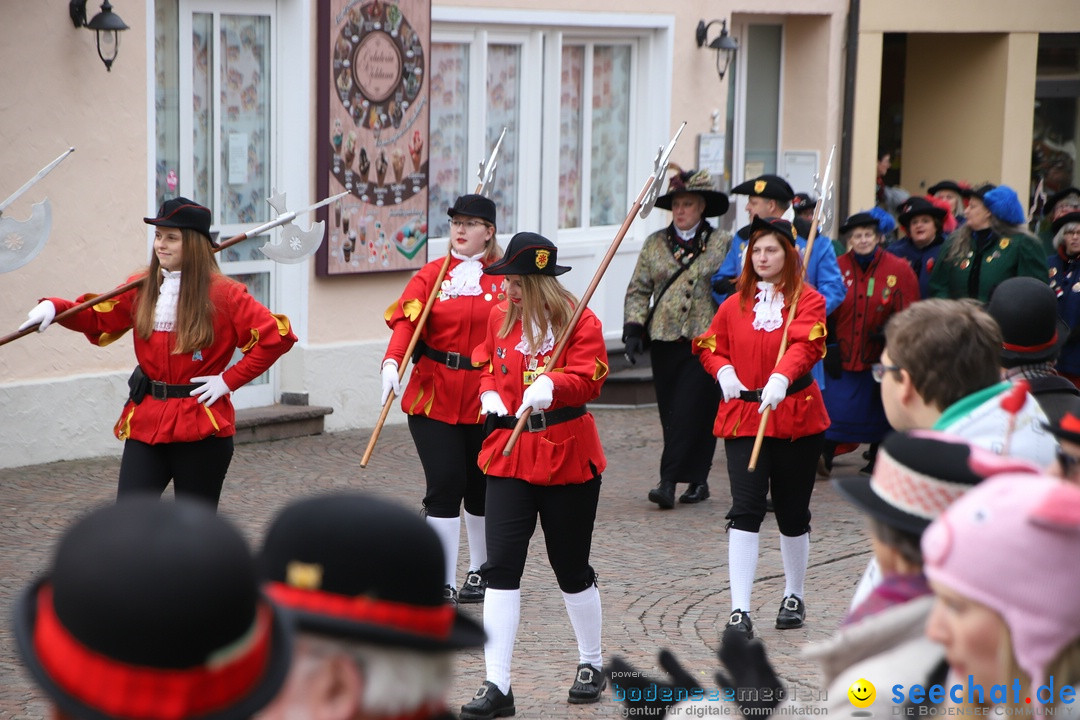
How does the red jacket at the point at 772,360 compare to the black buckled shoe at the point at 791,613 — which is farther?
the black buckled shoe at the point at 791,613

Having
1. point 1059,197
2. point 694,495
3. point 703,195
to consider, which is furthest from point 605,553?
point 1059,197

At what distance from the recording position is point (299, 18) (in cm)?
1019

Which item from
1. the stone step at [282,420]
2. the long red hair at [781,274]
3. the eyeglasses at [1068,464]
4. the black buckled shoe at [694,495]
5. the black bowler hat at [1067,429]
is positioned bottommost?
the black buckled shoe at [694,495]

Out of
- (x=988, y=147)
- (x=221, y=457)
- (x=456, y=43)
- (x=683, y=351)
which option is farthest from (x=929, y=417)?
(x=988, y=147)

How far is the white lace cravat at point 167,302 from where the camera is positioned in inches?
229

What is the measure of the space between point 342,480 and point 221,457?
3.22 metres

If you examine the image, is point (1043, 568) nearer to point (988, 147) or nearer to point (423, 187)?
point (423, 187)

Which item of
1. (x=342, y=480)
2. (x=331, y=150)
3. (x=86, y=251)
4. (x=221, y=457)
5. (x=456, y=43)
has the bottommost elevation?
(x=342, y=480)

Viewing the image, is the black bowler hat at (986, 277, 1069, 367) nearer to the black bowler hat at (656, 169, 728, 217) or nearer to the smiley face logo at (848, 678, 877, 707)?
the smiley face logo at (848, 678, 877, 707)

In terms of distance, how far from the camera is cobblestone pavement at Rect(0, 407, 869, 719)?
5770 mm

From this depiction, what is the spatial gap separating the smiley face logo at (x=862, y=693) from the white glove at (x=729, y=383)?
12.5ft

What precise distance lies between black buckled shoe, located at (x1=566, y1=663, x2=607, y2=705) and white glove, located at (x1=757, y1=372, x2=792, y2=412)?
1.37 metres

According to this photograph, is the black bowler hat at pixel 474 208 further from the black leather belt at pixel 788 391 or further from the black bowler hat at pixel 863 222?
the black bowler hat at pixel 863 222

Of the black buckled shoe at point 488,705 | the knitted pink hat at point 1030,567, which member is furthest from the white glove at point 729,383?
the knitted pink hat at point 1030,567
